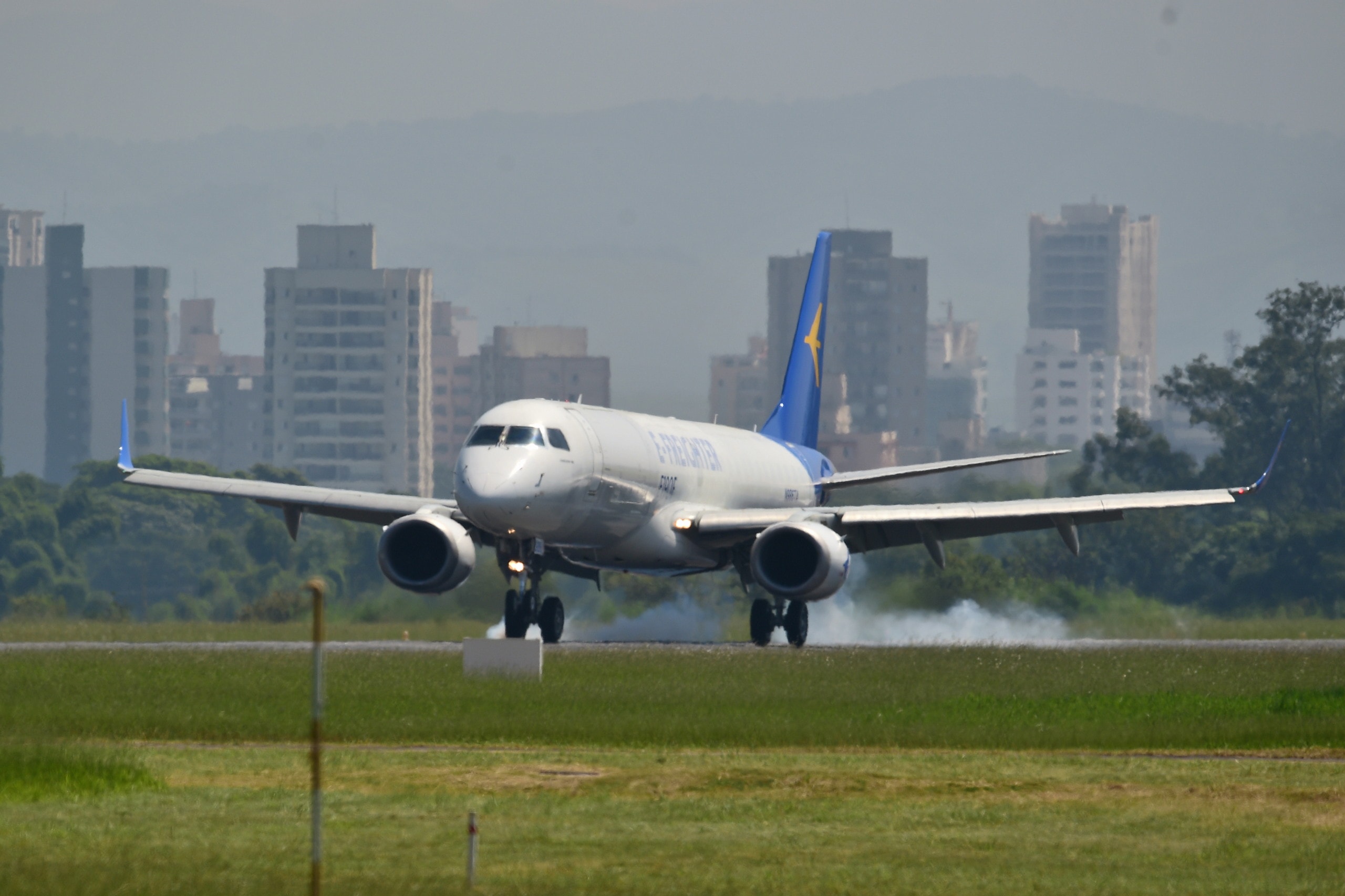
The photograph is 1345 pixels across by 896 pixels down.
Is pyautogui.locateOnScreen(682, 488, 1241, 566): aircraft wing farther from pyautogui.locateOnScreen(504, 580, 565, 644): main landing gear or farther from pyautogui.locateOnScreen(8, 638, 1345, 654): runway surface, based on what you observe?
pyautogui.locateOnScreen(504, 580, 565, 644): main landing gear

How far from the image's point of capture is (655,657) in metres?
40.0

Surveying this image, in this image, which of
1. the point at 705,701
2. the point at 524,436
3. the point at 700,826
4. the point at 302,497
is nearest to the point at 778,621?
the point at 524,436

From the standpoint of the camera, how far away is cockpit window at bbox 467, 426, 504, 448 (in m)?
39.9

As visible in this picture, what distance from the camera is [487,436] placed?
4006 cm

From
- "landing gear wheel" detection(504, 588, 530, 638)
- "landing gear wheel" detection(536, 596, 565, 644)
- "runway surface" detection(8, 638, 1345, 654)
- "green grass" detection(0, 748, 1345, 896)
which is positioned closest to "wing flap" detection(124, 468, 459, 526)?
"runway surface" detection(8, 638, 1345, 654)

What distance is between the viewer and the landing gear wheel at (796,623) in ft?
150

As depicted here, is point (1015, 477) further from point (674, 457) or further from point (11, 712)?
point (11, 712)

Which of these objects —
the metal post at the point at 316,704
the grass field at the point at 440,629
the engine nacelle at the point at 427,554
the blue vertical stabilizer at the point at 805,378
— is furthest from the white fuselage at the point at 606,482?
the metal post at the point at 316,704

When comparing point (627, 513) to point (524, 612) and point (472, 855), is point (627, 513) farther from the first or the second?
point (472, 855)

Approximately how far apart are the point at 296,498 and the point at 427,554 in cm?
447

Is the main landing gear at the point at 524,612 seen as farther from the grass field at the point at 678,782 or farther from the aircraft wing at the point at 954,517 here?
the grass field at the point at 678,782

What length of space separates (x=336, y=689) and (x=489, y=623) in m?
20.3

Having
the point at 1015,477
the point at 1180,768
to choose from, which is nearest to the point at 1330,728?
the point at 1180,768

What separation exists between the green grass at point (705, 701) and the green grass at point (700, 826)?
203 cm
